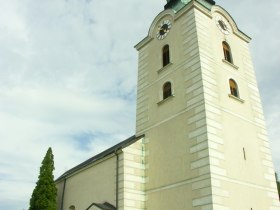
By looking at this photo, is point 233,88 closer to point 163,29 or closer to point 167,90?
point 167,90

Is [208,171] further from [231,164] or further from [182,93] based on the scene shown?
[182,93]

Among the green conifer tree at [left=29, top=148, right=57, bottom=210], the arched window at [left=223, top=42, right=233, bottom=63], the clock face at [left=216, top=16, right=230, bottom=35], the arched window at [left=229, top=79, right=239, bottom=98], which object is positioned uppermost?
the clock face at [left=216, top=16, right=230, bottom=35]

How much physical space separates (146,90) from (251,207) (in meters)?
9.58

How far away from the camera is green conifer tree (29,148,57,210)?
22609 millimetres

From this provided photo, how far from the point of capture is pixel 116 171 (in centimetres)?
1911

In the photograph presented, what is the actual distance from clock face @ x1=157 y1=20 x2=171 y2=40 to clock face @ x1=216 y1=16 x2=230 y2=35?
10.3ft

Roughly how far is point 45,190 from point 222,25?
16.0 m

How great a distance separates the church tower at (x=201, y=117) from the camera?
631 inches

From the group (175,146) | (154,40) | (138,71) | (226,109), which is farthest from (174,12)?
(175,146)

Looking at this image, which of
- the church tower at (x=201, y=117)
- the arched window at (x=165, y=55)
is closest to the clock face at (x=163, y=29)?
the church tower at (x=201, y=117)

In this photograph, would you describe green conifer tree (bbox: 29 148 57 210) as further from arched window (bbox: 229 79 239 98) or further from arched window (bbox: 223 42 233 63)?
arched window (bbox: 223 42 233 63)

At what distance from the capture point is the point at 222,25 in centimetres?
2198

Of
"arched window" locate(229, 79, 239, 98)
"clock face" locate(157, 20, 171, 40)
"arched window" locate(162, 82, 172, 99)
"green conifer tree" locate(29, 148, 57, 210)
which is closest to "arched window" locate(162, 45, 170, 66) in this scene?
"clock face" locate(157, 20, 171, 40)

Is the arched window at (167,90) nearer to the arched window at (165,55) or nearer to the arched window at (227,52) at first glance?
the arched window at (165,55)
